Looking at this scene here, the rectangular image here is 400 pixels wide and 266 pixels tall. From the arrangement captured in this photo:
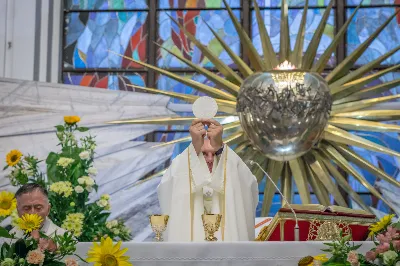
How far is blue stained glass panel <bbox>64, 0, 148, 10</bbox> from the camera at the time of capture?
1149 centimetres

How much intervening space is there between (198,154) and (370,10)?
5468 mm

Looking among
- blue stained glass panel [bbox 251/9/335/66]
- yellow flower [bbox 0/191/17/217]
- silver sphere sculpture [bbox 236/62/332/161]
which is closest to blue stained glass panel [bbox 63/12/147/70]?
blue stained glass panel [bbox 251/9/335/66]

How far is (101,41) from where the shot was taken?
37.3 ft

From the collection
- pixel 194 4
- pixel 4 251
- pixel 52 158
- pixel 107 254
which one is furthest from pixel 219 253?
pixel 194 4

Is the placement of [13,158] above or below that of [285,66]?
below

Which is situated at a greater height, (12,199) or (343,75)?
(343,75)

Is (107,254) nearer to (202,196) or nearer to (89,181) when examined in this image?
(202,196)

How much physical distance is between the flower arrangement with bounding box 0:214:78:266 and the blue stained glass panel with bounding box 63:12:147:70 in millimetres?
7052

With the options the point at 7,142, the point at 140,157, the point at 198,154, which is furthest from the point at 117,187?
the point at 198,154

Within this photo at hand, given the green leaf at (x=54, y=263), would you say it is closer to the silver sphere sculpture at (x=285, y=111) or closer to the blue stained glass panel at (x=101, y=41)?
the silver sphere sculpture at (x=285, y=111)

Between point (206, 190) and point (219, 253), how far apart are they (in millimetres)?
1582

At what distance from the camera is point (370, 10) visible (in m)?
11.2

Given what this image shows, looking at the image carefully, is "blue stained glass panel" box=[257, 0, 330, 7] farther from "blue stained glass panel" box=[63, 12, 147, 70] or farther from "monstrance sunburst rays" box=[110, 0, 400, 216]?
"monstrance sunburst rays" box=[110, 0, 400, 216]

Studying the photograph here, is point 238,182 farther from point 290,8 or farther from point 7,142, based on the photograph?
point 290,8
